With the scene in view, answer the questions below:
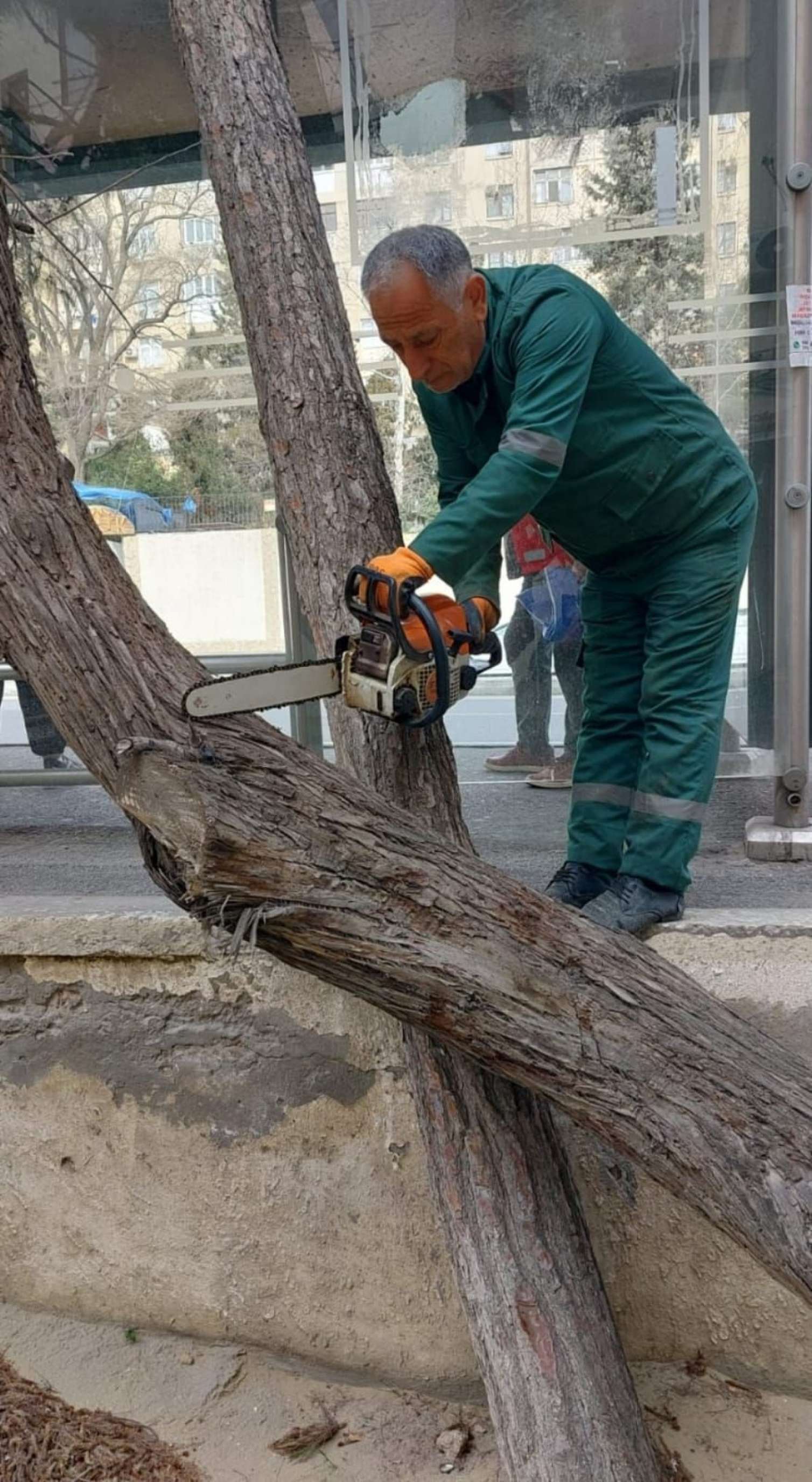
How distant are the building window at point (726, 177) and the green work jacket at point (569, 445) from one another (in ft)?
4.50

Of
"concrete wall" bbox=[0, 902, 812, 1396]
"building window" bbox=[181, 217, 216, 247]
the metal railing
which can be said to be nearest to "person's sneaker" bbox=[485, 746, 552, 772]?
the metal railing

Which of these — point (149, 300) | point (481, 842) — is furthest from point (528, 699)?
point (149, 300)

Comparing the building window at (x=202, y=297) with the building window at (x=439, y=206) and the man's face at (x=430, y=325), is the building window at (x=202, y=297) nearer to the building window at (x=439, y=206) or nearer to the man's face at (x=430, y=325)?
the building window at (x=439, y=206)

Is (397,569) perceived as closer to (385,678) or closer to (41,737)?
(385,678)

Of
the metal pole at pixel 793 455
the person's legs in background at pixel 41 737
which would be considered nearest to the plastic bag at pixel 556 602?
the metal pole at pixel 793 455

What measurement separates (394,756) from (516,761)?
1882 millimetres

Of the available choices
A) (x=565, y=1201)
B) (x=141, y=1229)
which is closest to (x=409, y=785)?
(x=565, y=1201)

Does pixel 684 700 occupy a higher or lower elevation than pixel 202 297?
lower

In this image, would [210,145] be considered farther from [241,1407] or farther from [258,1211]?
[241,1407]

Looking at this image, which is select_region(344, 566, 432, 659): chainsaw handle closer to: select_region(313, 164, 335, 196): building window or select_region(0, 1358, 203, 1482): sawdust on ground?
select_region(0, 1358, 203, 1482): sawdust on ground

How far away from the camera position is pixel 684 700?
2.48 metres

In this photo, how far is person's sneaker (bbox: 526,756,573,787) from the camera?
13.3 feet

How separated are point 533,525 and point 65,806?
2.06m

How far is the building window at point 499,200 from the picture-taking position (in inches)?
145
